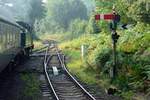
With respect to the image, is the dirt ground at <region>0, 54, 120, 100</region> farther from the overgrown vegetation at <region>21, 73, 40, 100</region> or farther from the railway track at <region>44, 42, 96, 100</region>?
the railway track at <region>44, 42, 96, 100</region>

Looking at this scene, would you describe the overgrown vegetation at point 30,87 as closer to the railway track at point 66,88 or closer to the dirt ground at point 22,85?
the dirt ground at point 22,85

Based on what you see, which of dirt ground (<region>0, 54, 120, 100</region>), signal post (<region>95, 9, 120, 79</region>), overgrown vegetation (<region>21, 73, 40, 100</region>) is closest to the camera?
dirt ground (<region>0, 54, 120, 100</region>)

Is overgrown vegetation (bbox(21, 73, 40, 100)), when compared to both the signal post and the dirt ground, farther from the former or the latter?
the signal post

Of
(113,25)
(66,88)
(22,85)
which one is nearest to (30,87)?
(22,85)

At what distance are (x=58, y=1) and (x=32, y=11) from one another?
3235 cm

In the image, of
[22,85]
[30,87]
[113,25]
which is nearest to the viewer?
[30,87]

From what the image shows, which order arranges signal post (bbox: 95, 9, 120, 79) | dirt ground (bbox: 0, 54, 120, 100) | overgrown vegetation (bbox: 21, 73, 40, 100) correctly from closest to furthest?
dirt ground (bbox: 0, 54, 120, 100) → overgrown vegetation (bbox: 21, 73, 40, 100) → signal post (bbox: 95, 9, 120, 79)

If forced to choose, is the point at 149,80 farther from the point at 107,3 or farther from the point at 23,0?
the point at 23,0

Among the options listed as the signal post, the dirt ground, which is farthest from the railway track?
the signal post

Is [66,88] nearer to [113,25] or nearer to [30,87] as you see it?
[30,87]

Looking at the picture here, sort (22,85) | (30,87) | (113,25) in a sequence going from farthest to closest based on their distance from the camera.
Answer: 1. (113,25)
2. (22,85)
3. (30,87)

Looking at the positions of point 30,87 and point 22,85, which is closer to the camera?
point 30,87

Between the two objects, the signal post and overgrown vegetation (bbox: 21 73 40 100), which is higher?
the signal post

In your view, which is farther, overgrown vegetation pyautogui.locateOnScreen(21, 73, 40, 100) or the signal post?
the signal post
